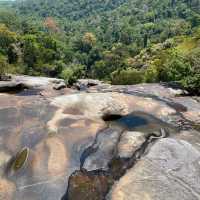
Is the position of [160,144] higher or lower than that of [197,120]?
higher

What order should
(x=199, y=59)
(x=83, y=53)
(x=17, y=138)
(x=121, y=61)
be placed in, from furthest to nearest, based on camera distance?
(x=83, y=53) < (x=121, y=61) < (x=199, y=59) < (x=17, y=138)

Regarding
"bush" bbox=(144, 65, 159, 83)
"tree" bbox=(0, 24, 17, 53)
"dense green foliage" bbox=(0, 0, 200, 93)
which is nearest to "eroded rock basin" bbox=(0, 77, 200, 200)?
"dense green foliage" bbox=(0, 0, 200, 93)

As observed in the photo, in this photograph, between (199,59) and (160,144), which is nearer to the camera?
(160,144)

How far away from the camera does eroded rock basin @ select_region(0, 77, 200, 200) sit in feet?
36.3

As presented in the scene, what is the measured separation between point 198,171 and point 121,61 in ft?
283

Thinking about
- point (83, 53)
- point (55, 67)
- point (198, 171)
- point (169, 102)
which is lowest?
point (83, 53)

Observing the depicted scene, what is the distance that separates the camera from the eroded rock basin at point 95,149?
436 inches

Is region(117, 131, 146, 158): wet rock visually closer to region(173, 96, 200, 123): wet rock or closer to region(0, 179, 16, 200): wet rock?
region(0, 179, 16, 200): wet rock

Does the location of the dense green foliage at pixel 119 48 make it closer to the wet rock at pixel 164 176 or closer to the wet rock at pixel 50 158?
the wet rock at pixel 164 176

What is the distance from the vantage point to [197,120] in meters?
17.8

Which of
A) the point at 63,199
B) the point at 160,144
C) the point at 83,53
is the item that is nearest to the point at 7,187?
the point at 63,199

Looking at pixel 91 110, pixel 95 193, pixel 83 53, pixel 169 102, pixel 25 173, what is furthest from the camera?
pixel 83 53

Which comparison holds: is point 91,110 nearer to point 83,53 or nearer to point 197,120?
point 197,120

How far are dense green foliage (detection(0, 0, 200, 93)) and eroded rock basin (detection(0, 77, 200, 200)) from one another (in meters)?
10.5
